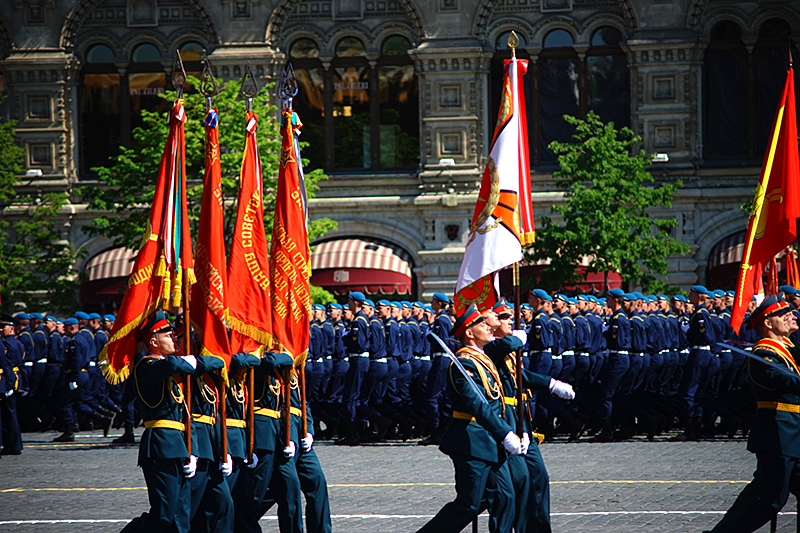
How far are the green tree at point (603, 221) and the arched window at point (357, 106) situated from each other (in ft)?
18.7

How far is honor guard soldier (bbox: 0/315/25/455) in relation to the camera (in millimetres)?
15000

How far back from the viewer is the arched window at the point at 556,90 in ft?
88.4

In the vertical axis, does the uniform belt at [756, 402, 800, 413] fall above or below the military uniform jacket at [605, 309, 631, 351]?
above

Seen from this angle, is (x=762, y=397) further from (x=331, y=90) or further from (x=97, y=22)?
(x=97, y=22)

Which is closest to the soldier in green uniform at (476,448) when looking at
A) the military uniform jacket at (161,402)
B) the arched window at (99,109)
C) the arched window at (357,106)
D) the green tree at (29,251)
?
the military uniform jacket at (161,402)

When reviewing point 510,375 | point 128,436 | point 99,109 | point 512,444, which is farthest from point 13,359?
point 99,109

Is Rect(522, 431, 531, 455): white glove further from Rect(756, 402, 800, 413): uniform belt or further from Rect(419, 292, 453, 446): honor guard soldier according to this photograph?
Rect(419, 292, 453, 446): honor guard soldier

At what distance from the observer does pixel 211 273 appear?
30.1 ft

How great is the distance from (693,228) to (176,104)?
1916cm

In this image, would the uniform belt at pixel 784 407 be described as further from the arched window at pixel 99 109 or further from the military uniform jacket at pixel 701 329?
the arched window at pixel 99 109

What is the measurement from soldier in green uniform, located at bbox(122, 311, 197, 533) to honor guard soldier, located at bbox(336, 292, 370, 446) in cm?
795

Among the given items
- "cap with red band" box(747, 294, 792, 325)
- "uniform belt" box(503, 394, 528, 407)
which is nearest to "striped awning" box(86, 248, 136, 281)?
"uniform belt" box(503, 394, 528, 407)

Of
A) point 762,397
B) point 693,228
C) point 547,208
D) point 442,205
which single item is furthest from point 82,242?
point 762,397

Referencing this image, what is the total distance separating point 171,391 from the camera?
7.86m
